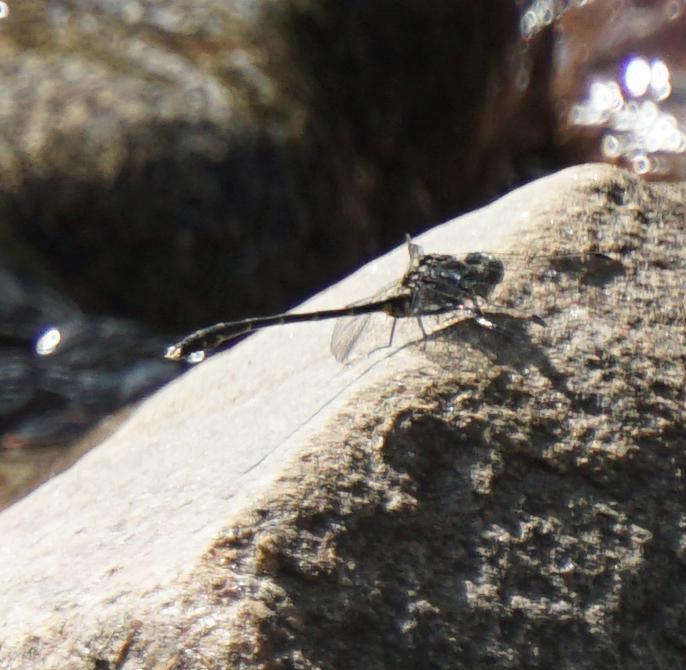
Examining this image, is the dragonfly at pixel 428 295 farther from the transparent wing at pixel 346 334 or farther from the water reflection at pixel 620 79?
the water reflection at pixel 620 79

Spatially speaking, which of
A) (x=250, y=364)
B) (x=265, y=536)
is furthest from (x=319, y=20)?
(x=265, y=536)

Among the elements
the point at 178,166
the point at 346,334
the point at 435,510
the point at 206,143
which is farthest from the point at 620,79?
the point at 435,510

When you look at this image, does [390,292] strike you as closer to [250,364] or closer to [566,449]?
[250,364]

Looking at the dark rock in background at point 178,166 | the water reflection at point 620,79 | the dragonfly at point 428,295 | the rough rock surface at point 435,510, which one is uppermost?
the water reflection at point 620,79

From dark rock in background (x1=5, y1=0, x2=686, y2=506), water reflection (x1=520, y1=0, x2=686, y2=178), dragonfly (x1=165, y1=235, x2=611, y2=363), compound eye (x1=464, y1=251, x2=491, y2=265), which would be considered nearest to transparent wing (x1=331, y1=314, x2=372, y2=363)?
dragonfly (x1=165, y1=235, x2=611, y2=363)

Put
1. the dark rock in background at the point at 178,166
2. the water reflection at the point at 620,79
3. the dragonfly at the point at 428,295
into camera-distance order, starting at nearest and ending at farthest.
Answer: the dragonfly at the point at 428,295
the dark rock in background at the point at 178,166
the water reflection at the point at 620,79

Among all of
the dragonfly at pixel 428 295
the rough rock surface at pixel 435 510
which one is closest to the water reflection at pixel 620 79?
the dragonfly at pixel 428 295

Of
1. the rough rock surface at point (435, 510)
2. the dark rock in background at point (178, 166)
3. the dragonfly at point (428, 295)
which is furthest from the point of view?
the dark rock in background at point (178, 166)
